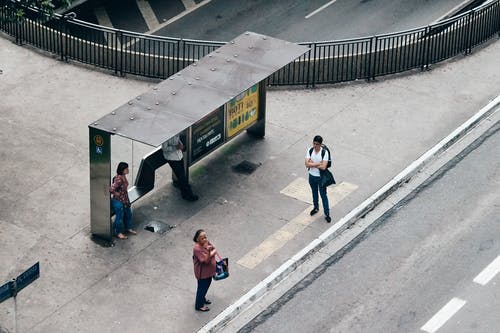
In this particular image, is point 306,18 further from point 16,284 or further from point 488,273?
point 16,284

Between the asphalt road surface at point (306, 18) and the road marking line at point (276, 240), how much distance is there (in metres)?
10.4

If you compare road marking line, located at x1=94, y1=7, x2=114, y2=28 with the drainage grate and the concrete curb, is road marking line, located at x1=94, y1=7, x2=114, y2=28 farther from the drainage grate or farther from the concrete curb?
the concrete curb

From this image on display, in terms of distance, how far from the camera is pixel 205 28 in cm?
3266

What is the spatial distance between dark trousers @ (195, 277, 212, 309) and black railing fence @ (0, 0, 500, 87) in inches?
316

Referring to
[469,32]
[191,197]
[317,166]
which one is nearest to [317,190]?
[317,166]

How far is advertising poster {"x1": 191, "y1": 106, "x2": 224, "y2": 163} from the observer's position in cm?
2302

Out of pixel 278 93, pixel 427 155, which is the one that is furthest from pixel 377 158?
pixel 278 93

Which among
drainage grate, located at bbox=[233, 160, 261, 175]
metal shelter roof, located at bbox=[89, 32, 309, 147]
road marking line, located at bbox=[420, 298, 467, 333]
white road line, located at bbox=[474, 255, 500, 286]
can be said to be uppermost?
metal shelter roof, located at bbox=[89, 32, 309, 147]

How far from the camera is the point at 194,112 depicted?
21.6 m

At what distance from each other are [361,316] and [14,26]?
12936mm

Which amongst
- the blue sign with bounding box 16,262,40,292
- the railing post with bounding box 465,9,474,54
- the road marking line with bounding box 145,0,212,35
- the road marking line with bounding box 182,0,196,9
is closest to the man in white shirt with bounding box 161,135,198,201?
the blue sign with bounding box 16,262,40,292

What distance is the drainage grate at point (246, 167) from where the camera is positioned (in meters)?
24.1

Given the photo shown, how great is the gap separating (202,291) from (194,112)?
361cm

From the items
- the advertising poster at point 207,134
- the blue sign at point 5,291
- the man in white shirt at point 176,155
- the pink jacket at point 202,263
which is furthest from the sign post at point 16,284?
the advertising poster at point 207,134
